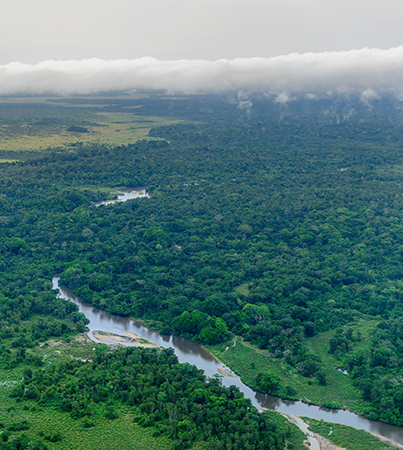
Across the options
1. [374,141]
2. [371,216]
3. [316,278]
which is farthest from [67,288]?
[374,141]

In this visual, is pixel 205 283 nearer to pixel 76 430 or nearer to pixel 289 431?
pixel 289 431

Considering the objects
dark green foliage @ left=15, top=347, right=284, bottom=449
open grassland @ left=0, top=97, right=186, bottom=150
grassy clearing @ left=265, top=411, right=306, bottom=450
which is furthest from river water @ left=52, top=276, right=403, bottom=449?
open grassland @ left=0, top=97, right=186, bottom=150

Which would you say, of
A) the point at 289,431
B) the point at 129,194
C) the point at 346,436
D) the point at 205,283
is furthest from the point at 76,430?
the point at 129,194

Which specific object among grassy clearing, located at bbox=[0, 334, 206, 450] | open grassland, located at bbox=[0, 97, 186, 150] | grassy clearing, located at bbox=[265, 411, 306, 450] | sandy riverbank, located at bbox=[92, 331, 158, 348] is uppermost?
open grassland, located at bbox=[0, 97, 186, 150]

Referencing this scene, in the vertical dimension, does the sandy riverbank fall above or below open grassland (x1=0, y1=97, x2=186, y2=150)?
below

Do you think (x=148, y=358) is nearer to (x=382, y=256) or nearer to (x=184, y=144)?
(x=382, y=256)

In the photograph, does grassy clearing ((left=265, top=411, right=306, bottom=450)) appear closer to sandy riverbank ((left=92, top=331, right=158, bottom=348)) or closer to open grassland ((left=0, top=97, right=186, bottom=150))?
sandy riverbank ((left=92, top=331, right=158, bottom=348))
